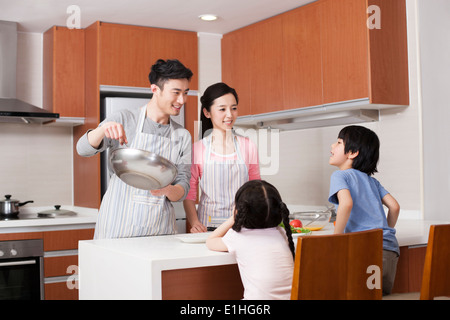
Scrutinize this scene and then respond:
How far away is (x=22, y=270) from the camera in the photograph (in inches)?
122

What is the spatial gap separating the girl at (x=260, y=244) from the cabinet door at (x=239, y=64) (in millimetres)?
2138

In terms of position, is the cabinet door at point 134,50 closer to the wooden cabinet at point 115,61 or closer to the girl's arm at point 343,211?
the wooden cabinet at point 115,61

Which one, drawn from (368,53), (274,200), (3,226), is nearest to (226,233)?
(274,200)

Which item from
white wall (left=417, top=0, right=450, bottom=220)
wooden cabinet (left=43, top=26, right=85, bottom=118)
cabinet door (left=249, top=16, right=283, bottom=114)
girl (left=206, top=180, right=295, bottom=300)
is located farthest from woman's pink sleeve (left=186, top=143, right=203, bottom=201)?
wooden cabinet (left=43, top=26, right=85, bottom=118)

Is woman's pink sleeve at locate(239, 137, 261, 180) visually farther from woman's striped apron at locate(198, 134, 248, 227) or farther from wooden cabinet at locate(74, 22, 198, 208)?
wooden cabinet at locate(74, 22, 198, 208)

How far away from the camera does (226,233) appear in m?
1.63

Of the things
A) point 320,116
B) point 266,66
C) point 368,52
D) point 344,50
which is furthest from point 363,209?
point 266,66

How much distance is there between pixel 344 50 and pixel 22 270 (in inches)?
85.2

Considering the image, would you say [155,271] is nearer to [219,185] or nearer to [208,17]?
[219,185]

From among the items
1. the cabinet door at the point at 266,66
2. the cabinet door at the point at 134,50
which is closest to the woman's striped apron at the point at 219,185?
the cabinet door at the point at 266,66

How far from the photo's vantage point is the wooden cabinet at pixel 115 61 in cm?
342

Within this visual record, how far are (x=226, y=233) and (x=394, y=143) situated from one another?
5.40 ft

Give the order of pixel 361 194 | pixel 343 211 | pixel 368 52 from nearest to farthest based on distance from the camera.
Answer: pixel 343 211
pixel 361 194
pixel 368 52
